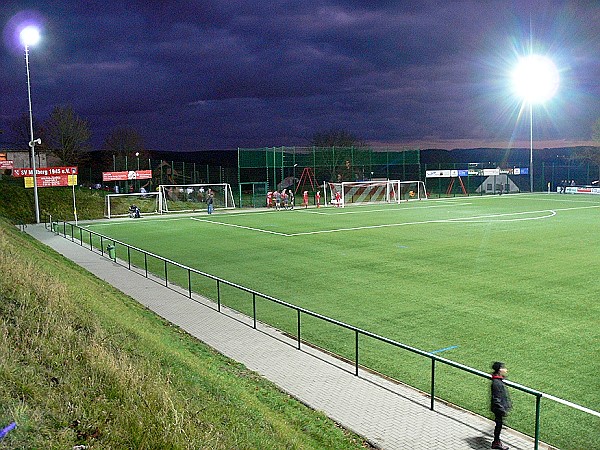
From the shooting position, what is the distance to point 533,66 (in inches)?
2702

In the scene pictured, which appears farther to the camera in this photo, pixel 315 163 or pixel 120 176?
pixel 315 163

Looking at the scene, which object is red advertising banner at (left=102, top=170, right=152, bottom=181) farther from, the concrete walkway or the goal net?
the concrete walkway

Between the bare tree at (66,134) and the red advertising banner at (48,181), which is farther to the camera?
the bare tree at (66,134)

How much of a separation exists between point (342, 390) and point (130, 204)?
4715 centimetres

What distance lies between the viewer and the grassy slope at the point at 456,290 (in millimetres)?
11453

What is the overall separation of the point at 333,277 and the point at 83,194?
39.0m

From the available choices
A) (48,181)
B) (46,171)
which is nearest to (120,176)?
(46,171)

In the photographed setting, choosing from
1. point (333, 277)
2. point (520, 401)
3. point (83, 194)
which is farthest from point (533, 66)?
point (520, 401)

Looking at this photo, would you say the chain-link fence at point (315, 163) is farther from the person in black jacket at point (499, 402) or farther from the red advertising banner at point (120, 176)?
the person in black jacket at point (499, 402)

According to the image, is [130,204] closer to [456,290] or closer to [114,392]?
[456,290]

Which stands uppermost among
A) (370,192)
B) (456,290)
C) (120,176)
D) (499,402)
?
(120,176)

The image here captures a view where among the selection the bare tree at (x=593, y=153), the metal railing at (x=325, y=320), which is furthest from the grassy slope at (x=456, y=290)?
the bare tree at (x=593, y=153)

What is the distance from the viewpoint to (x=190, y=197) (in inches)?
2267

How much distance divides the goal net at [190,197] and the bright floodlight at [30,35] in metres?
17.4
